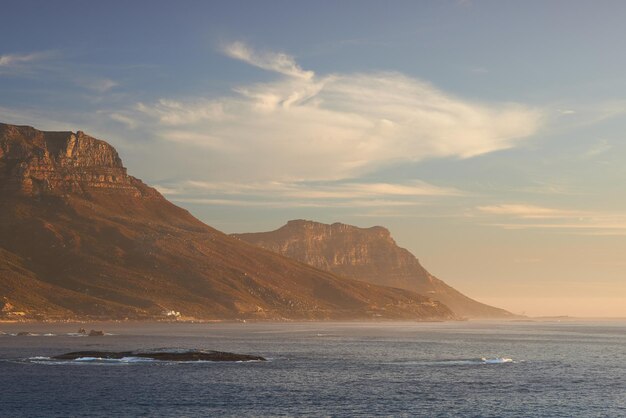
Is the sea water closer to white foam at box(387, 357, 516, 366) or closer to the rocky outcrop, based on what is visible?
white foam at box(387, 357, 516, 366)

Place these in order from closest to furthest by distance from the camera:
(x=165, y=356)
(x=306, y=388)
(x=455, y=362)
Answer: (x=306, y=388) → (x=165, y=356) → (x=455, y=362)

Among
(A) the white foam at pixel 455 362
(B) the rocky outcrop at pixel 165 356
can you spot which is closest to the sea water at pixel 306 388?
(A) the white foam at pixel 455 362

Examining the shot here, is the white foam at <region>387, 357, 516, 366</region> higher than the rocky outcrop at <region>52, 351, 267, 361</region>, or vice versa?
the white foam at <region>387, 357, 516, 366</region>

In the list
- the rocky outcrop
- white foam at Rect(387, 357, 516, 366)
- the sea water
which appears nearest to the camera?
the sea water

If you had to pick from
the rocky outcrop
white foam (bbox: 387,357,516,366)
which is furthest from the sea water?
the rocky outcrop

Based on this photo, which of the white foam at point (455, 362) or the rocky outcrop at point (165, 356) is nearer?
the rocky outcrop at point (165, 356)

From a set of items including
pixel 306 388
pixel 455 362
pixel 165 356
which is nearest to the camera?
pixel 306 388

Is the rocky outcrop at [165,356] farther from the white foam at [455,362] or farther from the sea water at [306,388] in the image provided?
the white foam at [455,362]

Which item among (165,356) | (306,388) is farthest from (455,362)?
(306,388)

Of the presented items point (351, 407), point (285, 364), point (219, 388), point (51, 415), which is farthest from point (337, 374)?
point (51, 415)

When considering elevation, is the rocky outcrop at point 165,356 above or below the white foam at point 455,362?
below

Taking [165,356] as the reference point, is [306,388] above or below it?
above

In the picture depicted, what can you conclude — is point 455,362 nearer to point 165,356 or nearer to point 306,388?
point 165,356

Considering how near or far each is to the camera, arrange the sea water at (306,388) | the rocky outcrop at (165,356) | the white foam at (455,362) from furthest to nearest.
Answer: the white foam at (455,362), the rocky outcrop at (165,356), the sea water at (306,388)
